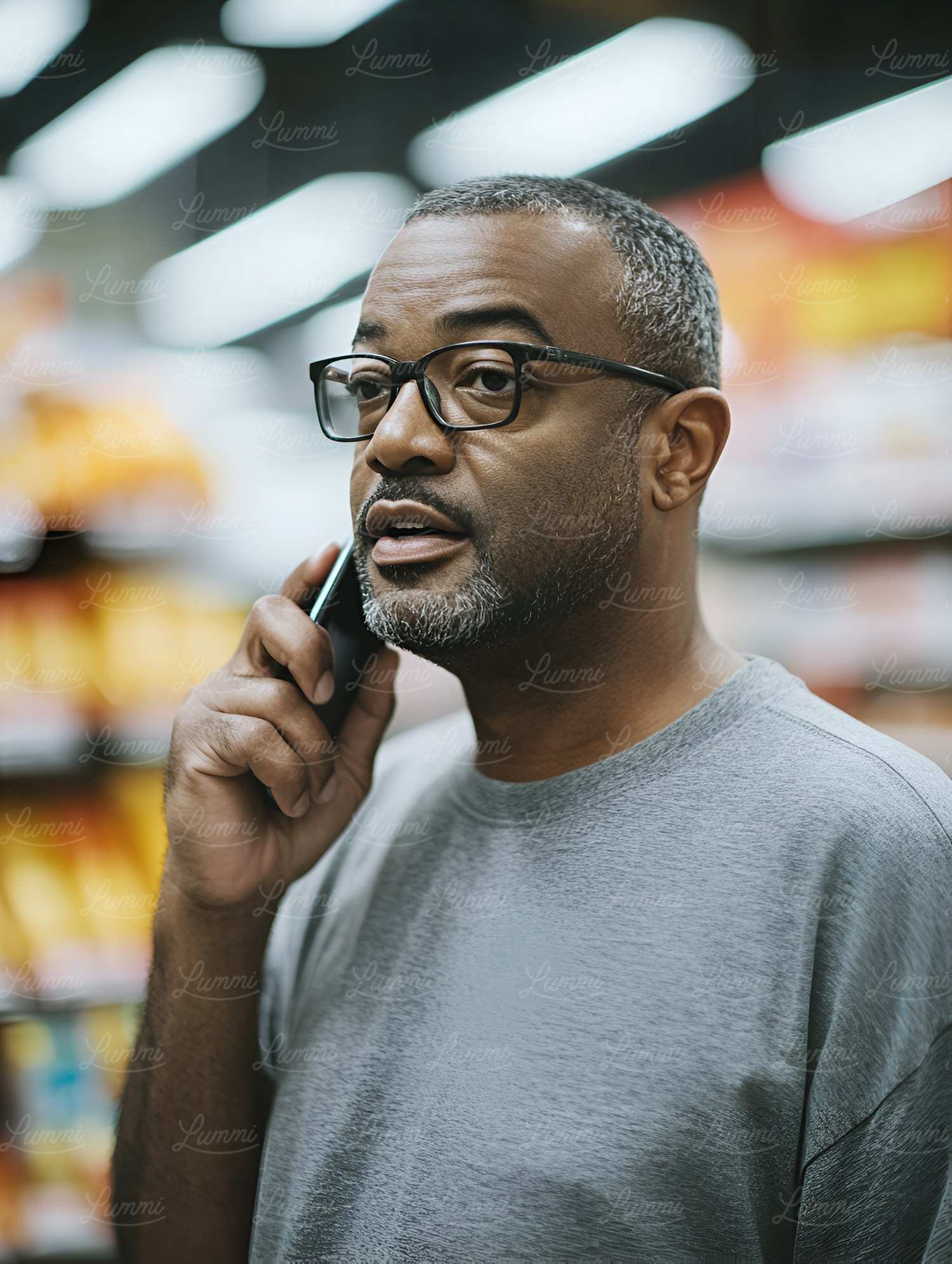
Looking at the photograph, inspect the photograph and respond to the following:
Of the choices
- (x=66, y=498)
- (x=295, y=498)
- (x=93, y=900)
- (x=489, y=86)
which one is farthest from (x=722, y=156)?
(x=93, y=900)

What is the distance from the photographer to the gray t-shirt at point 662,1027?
2.75 ft

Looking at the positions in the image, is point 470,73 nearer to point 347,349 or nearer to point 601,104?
point 601,104

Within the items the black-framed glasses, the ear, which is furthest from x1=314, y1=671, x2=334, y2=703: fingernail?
the ear

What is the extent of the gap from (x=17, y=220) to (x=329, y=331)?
726 mm

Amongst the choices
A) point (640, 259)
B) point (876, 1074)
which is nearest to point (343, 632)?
point (640, 259)

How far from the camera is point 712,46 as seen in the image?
1.71 m

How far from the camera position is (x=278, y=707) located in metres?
1.10

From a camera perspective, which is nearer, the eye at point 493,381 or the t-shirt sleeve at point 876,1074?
the t-shirt sleeve at point 876,1074

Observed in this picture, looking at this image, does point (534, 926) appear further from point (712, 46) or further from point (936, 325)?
point (712, 46)

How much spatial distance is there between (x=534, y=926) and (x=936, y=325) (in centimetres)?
138

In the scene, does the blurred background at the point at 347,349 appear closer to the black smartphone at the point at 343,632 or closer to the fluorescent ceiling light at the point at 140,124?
the fluorescent ceiling light at the point at 140,124

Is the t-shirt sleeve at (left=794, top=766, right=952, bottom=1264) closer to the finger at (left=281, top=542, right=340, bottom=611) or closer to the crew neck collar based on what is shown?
the crew neck collar

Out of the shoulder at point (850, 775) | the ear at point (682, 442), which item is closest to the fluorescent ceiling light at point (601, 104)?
the ear at point (682, 442)

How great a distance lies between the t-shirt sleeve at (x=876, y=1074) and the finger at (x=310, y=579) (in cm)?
73
